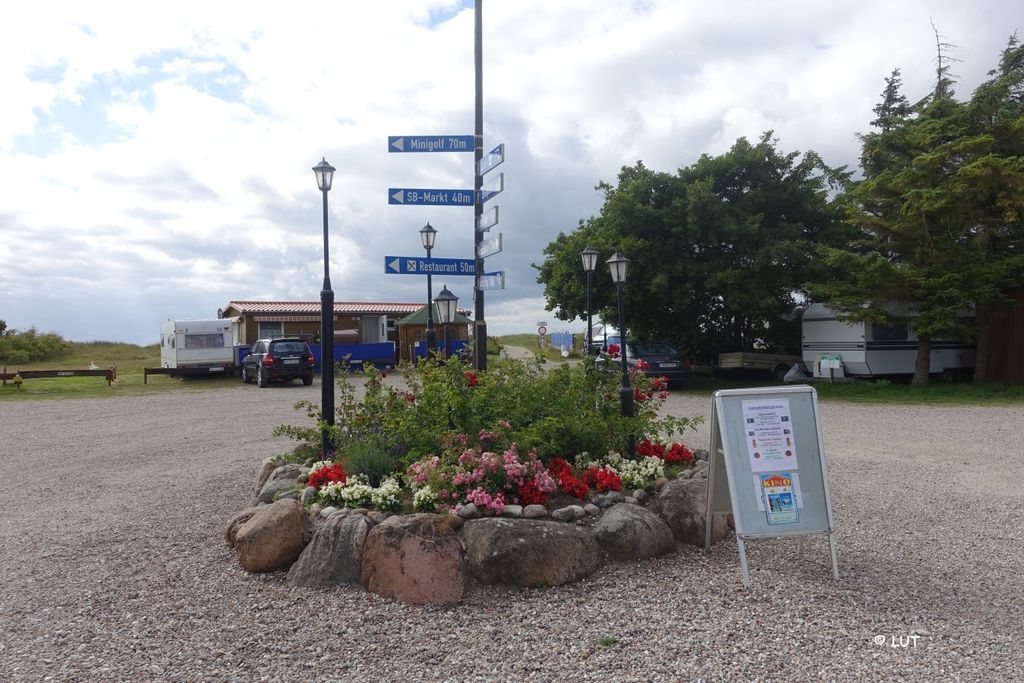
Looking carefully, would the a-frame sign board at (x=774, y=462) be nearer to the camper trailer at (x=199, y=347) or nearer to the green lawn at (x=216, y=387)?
the green lawn at (x=216, y=387)

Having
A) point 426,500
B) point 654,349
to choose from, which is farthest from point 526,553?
point 654,349

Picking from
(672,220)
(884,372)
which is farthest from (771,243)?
(884,372)

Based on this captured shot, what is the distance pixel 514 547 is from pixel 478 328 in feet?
15.6

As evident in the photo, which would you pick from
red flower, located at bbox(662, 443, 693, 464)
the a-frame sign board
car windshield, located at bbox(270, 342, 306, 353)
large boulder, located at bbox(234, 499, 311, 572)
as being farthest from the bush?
car windshield, located at bbox(270, 342, 306, 353)

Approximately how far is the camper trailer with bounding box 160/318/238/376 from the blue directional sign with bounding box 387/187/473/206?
1917 centimetres

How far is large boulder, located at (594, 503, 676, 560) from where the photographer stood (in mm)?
4816

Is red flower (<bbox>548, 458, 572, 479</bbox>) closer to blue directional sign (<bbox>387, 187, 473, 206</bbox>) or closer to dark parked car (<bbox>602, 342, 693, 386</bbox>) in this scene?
blue directional sign (<bbox>387, 187, 473, 206</bbox>)

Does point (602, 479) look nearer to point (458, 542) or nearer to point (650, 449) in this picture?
point (650, 449)

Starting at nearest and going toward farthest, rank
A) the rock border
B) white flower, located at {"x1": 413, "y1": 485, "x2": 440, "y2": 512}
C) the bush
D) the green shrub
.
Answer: the rock border
white flower, located at {"x1": 413, "y1": 485, "x2": 440, "y2": 512}
the bush
the green shrub

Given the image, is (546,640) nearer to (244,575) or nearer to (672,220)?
(244,575)

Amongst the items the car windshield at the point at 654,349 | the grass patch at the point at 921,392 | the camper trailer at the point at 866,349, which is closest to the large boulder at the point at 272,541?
the grass patch at the point at 921,392

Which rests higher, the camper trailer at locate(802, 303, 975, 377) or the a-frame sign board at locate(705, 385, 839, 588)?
the camper trailer at locate(802, 303, 975, 377)

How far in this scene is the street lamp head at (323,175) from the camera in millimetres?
7527

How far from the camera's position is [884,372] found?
61.1 ft
